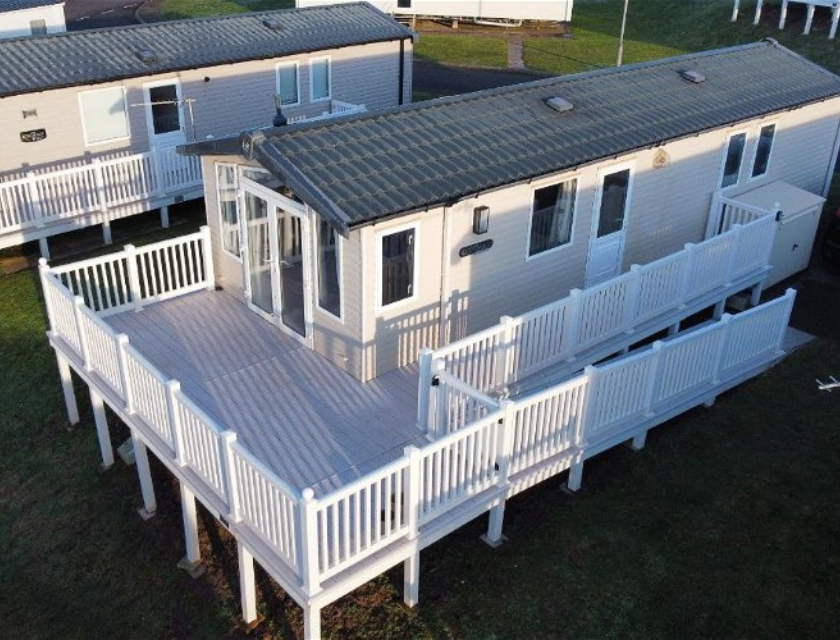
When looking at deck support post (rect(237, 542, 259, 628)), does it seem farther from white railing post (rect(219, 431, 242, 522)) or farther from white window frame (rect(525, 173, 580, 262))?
white window frame (rect(525, 173, 580, 262))

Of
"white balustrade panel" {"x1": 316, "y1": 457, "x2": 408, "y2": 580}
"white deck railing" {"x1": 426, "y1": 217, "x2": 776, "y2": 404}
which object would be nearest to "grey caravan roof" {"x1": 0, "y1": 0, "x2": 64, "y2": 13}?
"white deck railing" {"x1": 426, "y1": 217, "x2": 776, "y2": 404}

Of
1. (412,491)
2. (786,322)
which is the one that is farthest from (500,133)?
(412,491)

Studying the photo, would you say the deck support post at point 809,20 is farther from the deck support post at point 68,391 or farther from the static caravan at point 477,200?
the deck support post at point 68,391

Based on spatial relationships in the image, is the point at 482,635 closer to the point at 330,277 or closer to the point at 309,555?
the point at 309,555

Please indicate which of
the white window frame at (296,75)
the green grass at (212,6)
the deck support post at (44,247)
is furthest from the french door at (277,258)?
the green grass at (212,6)

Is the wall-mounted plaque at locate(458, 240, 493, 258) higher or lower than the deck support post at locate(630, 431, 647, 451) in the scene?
higher

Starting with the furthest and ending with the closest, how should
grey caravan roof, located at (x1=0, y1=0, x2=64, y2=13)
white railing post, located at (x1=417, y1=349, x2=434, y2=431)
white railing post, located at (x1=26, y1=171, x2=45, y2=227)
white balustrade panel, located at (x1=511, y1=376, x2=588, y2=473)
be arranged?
grey caravan roof, located at (x1=0, y1=0, x2=64, y2=13)
white railing post, located at (x1=26, y1=171, x2=45, y2=227)
white railing post, located at (x1=417, y1=349, x2=434, y2=431)
white balustrade panel, located at (x1=511, y1=376, x2=588, y2=473)

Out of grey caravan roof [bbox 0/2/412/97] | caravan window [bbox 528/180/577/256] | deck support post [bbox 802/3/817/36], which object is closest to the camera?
caravan window [bbox 528/180/577/256]
